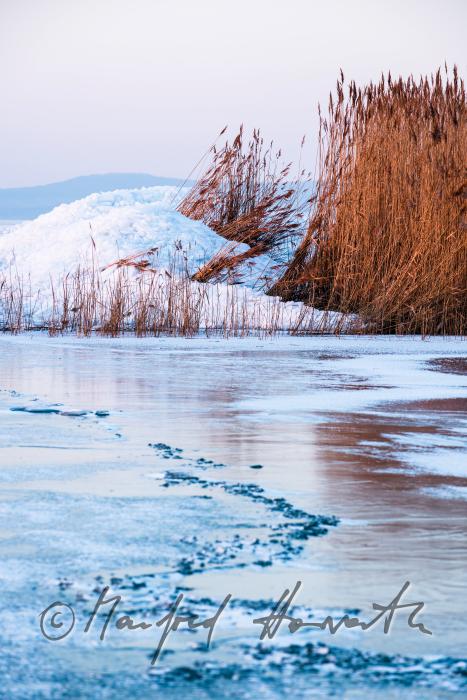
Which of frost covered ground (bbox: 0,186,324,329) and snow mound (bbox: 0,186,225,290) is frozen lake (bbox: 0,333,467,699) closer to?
→ frost covered ground (bbox: 0,186,324,329)

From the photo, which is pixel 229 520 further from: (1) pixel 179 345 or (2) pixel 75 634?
(1) pixel 179 345

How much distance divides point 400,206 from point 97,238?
121 inches

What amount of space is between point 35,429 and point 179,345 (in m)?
4.57

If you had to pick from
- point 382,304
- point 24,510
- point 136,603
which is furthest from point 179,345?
point 136,603

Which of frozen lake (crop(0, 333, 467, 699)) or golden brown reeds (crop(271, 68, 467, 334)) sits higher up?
golden brown reeds (crop(271, 68, 467, 334))

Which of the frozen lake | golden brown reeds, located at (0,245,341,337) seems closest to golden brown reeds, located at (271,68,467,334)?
golden brown reeds, located at (0,245,341,337)

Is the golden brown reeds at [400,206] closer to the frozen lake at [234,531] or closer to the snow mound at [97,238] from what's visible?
the snow mound at [97,238]

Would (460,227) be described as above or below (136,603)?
above

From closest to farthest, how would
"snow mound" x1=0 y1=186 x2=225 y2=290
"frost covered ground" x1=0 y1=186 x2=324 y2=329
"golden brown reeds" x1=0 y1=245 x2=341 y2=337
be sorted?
"golden brown reeds" x1=0 y1=245 x2=341 y2=337 → "frost covered ground" x1=0 y1=186 x2=324 y2=329 → "snow mound" x1=0 y1=186 x2=225 y2=290

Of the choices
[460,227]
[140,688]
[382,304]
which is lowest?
[140,688]

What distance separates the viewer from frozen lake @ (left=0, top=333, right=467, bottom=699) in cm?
186

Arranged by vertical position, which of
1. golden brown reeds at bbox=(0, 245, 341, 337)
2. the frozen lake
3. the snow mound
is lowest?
the frozen lake

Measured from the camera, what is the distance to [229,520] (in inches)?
112

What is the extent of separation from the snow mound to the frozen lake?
575 centimetres
